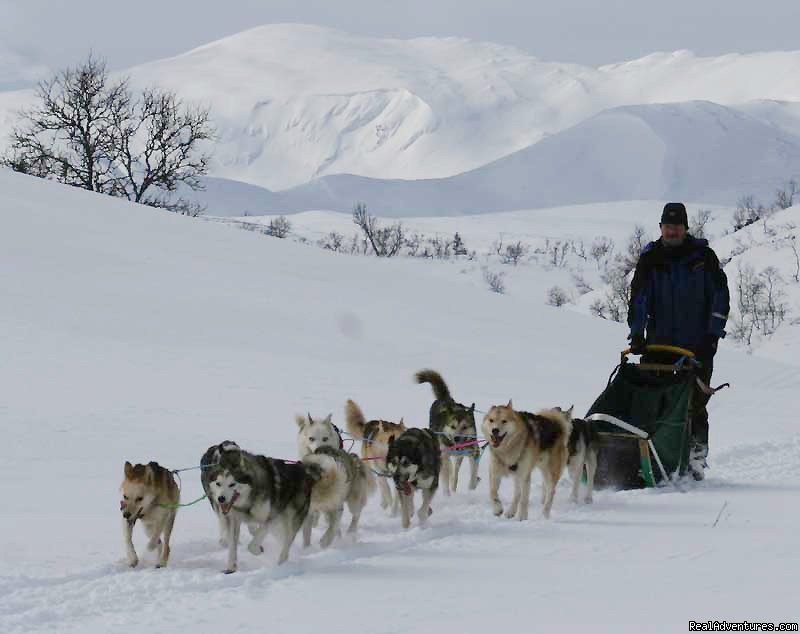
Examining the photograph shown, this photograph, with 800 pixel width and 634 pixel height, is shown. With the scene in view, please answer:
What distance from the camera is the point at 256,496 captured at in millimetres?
4672

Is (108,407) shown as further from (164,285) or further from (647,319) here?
(164,285)

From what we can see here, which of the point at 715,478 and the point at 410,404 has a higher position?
the point at 410,404

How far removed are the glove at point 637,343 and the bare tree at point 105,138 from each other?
27021 millimetres

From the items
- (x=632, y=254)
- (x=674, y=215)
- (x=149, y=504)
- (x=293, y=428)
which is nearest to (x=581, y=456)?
(x=674, y=215)

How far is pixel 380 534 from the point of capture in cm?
559

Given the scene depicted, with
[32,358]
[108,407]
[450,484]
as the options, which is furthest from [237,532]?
[32,358]

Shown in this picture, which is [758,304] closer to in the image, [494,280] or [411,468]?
[494,280]

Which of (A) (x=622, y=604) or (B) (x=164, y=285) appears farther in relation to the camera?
(B) (x=164, y=285)

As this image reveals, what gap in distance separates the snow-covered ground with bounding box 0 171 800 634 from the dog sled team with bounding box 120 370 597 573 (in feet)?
0.59

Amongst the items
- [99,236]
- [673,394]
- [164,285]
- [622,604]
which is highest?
[99,236]

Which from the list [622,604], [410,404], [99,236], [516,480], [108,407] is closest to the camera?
[622,604]

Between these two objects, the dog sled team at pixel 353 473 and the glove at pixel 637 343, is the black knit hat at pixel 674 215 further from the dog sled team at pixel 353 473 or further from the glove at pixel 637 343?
the dog sled team at pixel 353 473

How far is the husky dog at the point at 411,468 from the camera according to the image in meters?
5.60

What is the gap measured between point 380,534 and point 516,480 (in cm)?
95
